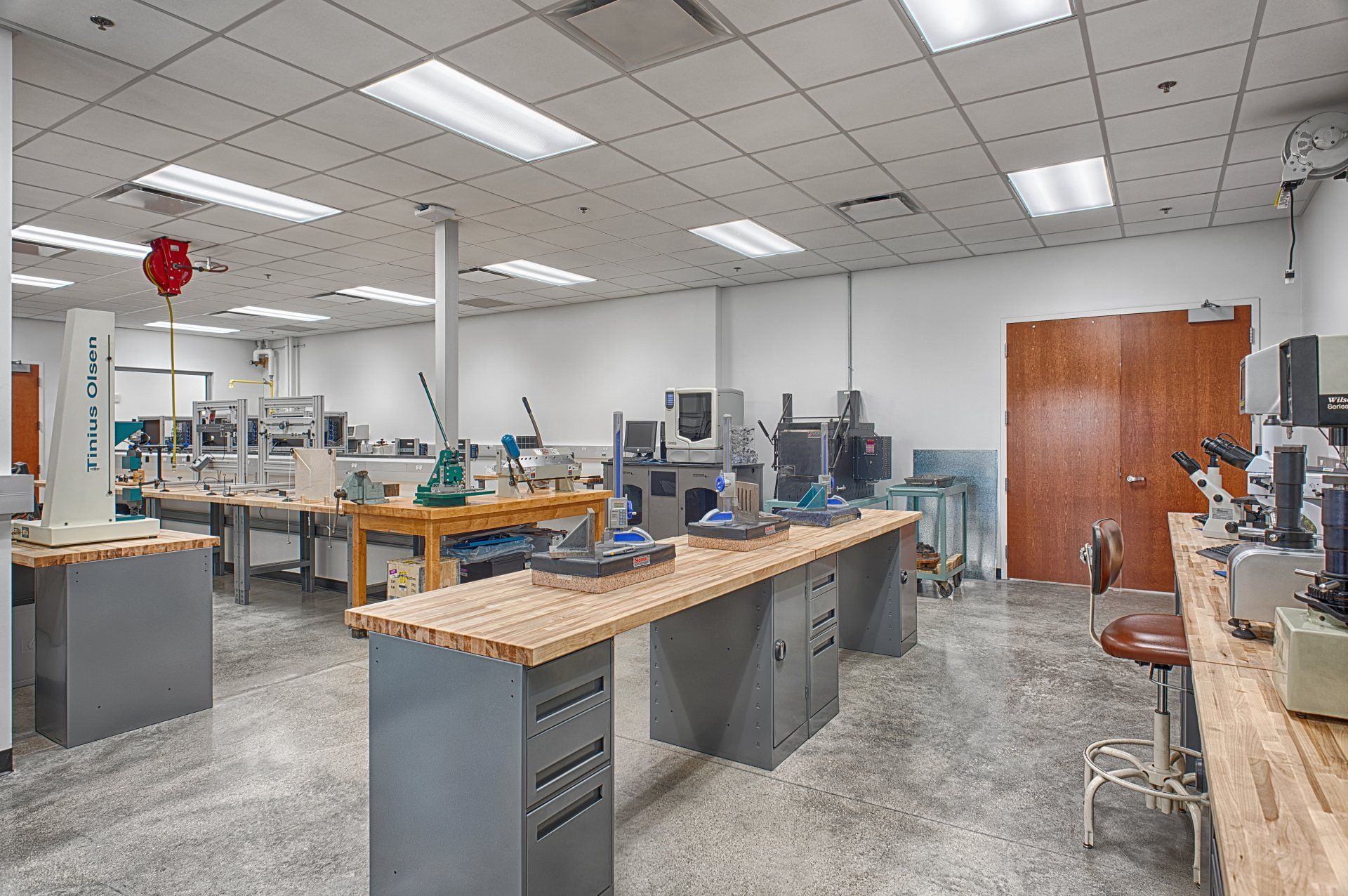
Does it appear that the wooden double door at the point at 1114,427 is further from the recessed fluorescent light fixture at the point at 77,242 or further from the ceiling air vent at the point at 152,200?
the recessed fluorescent light fixture at the point at 77,242

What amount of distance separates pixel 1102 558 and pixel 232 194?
5.49 metres

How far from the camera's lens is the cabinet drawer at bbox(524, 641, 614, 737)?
167 cm

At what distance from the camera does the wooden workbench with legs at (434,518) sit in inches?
163

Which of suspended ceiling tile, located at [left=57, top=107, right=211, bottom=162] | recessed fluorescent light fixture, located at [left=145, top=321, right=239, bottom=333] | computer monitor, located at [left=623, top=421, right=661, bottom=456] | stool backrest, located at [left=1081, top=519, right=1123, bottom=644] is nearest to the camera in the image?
stool backrest, located at [left=1081, top=519, right=1123, bottom=644]

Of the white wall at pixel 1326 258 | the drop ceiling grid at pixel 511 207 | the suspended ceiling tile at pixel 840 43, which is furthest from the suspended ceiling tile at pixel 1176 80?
the white wall at pixel 1326 258

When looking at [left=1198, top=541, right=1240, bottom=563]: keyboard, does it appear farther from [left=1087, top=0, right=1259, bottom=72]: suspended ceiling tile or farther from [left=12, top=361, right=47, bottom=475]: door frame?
[left=12, top=361, right=47, bottom=475]: door frame

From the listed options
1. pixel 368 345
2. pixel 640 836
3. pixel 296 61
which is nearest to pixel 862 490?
pixel 640 836

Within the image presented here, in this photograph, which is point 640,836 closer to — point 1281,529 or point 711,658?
point 711,658

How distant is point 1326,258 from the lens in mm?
4547

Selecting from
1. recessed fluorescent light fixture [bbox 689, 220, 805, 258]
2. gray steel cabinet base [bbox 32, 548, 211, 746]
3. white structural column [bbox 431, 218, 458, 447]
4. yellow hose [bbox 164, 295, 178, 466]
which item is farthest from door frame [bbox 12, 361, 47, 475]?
recessed fluorescent light fixture [bbox 689, 220, 805, 258]

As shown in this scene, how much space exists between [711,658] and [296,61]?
3.08 m

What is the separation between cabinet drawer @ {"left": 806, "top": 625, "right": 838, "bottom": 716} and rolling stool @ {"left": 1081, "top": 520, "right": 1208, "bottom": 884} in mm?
1031

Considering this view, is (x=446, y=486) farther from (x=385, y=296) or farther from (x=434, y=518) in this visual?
(x=385, y=296)

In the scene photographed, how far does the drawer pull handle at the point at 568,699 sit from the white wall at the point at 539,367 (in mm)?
6272
